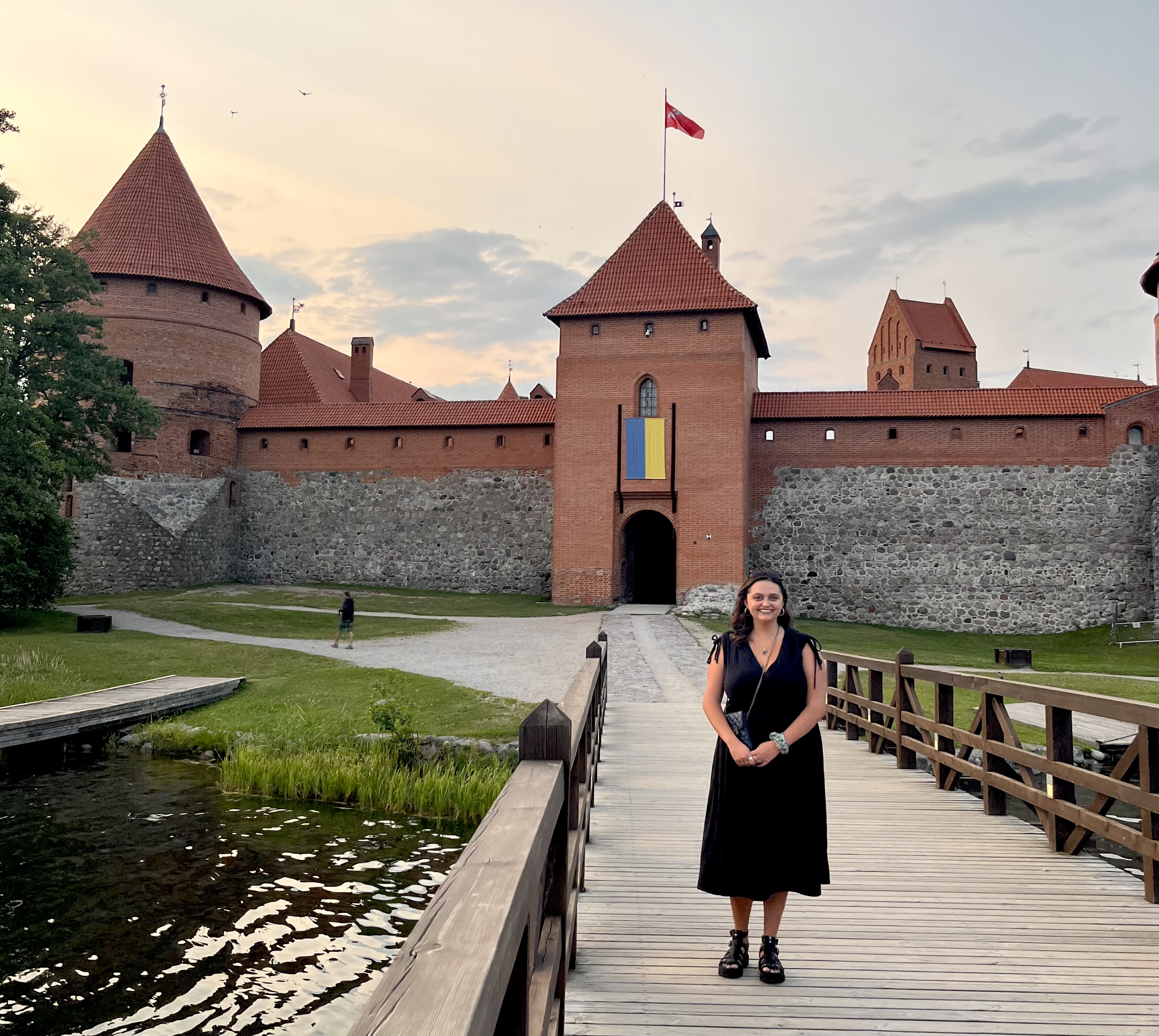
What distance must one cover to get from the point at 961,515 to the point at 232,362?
2067 cm

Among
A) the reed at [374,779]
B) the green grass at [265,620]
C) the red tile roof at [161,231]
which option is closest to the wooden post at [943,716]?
the reed at [374,779]

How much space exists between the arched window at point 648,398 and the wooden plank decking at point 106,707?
13196mm

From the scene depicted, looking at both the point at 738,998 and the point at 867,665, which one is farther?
the point at 867,665

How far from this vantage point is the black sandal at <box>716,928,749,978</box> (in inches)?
127

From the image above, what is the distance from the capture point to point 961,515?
79.5 feet

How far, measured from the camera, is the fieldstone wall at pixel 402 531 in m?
26.7

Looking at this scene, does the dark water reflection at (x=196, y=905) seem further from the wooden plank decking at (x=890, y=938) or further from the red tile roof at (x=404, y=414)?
the red tile roof at (x=404, y=414)

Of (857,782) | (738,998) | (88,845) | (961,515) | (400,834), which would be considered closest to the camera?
(738,998)

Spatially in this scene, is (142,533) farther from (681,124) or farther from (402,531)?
(681,124)

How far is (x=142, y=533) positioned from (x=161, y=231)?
27.9 feet

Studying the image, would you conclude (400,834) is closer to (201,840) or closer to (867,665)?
(201,840)

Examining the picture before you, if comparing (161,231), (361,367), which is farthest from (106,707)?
(361,367)

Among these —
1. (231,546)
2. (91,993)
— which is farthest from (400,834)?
(231,546)

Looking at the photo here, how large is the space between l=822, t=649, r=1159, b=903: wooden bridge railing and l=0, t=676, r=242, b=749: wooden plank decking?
26.6ft
